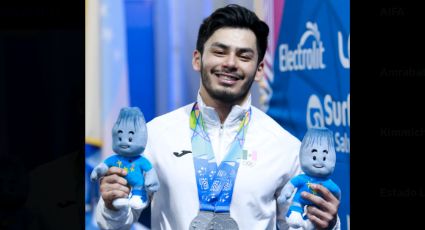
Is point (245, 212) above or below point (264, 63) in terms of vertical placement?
below

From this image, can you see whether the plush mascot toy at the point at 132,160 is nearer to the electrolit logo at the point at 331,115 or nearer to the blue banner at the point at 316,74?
the blue banner at the point at 316,74

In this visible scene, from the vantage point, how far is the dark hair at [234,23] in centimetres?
385

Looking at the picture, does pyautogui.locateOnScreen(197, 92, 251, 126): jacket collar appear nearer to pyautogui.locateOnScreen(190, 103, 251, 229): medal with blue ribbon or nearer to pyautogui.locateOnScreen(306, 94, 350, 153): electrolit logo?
pyautogui.locateOnScreen(190, 103, 251, 229): medal with blue ribbon

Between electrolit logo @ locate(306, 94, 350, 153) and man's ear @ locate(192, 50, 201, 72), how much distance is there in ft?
1.71

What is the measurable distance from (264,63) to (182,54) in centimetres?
35

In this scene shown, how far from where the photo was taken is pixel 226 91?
3824 mm

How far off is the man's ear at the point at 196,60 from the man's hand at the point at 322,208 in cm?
70

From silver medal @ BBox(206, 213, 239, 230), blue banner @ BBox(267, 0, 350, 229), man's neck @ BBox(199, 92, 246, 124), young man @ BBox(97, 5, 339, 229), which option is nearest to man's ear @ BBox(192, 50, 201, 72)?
young man @ BBox(97, 5, 339, 229)

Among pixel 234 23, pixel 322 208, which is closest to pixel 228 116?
pixel 234 23

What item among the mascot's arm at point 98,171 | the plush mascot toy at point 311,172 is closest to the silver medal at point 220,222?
the plush mascot toy at point 311,172
